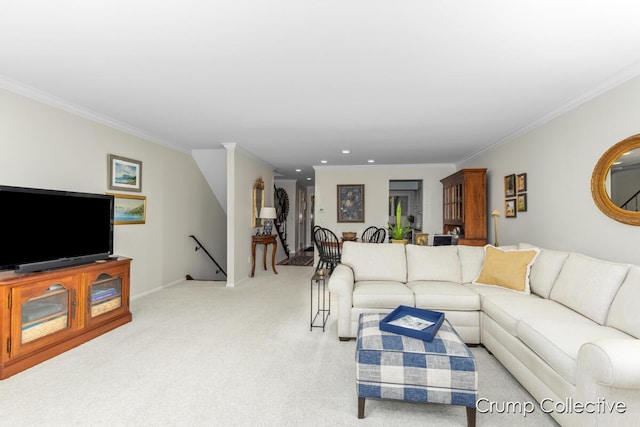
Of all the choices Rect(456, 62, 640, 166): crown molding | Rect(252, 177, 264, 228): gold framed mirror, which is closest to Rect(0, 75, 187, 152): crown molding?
Rect(252, 177, 264, 228): gold framed mirror

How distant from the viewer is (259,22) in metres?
1.90

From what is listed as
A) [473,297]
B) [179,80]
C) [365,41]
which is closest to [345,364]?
[473,297]

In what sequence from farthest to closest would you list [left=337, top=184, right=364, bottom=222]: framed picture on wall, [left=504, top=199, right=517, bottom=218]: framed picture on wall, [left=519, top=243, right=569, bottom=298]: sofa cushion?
[left=337, top=184, right=364, bottom=222]: framed picture on wall → [left=504, top=199, right=517, bottom=218]: framed picture on wall → [left=519, top=243, right=569, bottom=298]: sofa cushion

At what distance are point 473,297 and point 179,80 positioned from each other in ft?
10.8

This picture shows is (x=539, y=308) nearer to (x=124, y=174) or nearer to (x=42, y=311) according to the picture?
(x=42, y=311)

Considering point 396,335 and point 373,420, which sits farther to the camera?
point 396,335

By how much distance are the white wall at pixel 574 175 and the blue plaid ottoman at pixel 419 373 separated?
1911 mm

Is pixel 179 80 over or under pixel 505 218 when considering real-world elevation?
over

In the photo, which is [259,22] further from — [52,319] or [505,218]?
[505,218]

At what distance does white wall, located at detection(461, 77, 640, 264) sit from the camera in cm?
259

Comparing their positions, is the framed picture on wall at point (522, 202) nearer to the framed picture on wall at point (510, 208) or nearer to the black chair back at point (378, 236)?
the framed picture on wall at point (510, 208)

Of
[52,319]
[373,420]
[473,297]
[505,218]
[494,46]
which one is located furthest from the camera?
[505,218]

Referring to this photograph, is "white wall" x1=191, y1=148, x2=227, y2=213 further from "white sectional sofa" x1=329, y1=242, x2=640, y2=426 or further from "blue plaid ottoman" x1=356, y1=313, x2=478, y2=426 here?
"blue plaid ottoman" x1=356, y1=313, x2=478, y2=426

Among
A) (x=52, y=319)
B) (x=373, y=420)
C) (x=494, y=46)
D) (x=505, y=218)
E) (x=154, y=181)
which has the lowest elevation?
(x=373, y=420)
